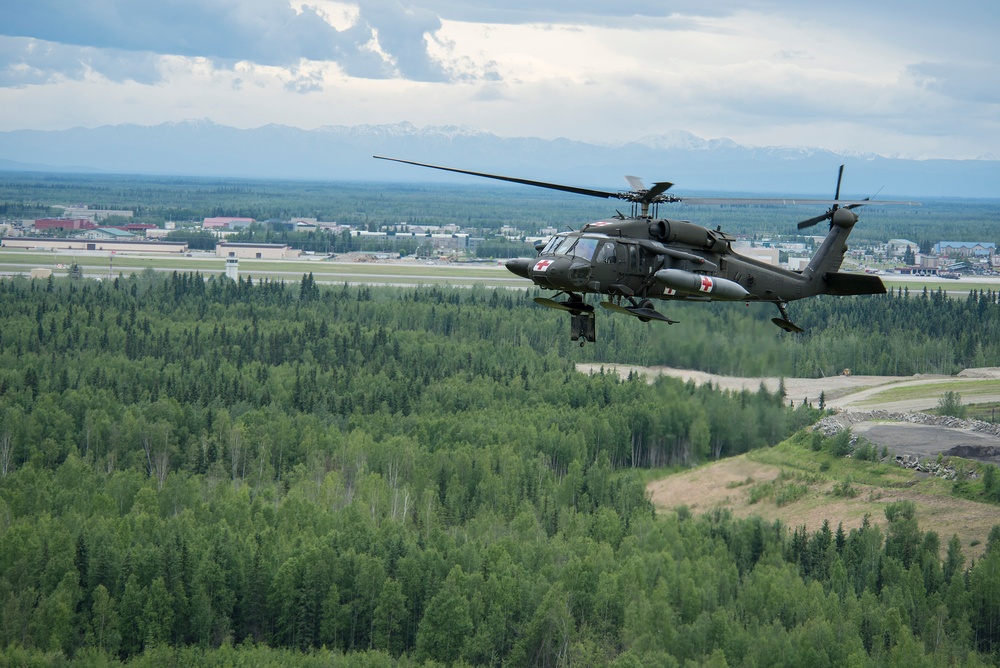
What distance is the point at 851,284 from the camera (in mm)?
57750

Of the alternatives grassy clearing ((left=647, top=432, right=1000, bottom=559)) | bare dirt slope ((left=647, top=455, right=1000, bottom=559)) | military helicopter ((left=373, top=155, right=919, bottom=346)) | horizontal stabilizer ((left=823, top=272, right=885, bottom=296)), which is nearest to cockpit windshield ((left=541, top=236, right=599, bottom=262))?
military helicopter ((left=373, top=155, right=919, bottom=346))

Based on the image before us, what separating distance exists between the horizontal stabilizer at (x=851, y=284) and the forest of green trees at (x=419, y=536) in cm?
1946

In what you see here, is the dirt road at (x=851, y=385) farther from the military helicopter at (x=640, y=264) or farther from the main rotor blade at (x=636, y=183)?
the main rotor blade at (x=636, y=183)

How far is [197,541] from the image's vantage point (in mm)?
82188

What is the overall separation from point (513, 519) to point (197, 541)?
22869mm

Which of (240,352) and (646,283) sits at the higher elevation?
(646,283)

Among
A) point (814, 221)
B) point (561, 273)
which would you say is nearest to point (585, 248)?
point (561, 273)

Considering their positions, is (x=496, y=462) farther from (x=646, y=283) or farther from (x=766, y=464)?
(x=646, y=283)

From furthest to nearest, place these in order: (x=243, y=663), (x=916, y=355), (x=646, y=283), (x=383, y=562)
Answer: (x=916, y=355) < (x=383, y=562) < (x=243, y=663) < (x=646, y=283)

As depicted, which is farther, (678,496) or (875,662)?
(678,496)

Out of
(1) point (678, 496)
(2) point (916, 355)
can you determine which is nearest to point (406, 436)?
(1) point (678, 496)

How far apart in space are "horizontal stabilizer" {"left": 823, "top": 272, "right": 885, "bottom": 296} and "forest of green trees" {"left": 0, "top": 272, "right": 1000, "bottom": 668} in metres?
19.5

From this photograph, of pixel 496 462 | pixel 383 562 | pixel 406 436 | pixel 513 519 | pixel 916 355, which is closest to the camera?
pixel 383 562

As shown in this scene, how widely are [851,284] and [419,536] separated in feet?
126
